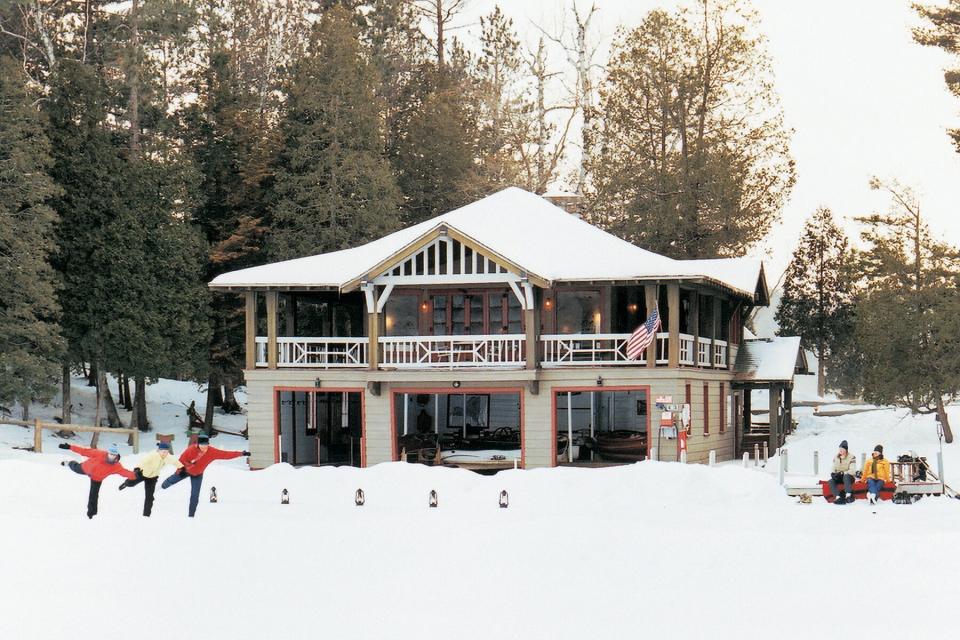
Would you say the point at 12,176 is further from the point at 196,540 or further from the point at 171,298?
the point at 196,540

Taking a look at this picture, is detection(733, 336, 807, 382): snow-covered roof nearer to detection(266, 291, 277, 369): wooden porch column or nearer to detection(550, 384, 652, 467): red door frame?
detection(550, 384, 652, 467): red door frame

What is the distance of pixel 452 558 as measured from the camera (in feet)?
64.4

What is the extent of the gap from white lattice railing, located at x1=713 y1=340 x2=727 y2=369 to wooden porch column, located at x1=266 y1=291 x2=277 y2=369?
13559mm

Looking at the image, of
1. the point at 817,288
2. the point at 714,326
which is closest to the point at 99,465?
the point at 714,326

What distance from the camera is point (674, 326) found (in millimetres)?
33969

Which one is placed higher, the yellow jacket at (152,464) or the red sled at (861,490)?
the yellow jacket at (152,464)

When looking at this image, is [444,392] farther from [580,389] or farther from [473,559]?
[473,559]

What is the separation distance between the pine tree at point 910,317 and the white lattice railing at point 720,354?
544 centimetres

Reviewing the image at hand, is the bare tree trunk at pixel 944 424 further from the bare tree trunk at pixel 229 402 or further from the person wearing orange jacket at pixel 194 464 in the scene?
the bare tree trunk at pixel 229 402

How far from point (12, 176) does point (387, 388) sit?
14.2m

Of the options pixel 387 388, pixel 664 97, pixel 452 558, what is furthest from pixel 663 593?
pixel 664 97

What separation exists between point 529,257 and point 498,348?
109 inches

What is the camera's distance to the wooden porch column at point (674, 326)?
3384 cm

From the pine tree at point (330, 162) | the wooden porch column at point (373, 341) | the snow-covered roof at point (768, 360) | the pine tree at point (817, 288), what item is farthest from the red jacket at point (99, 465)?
the pine tree at point (817, 288)
